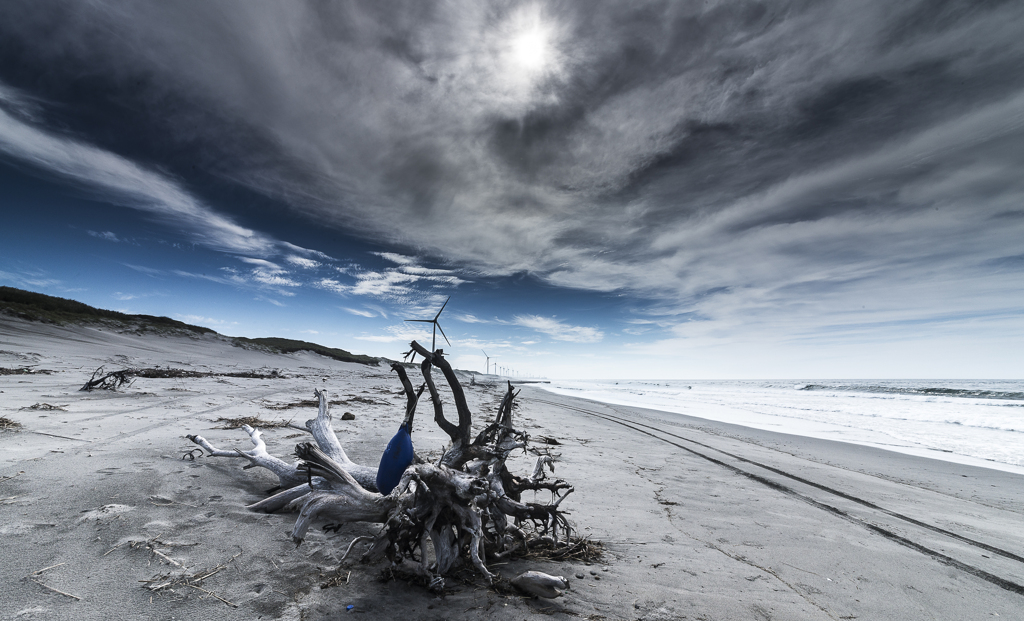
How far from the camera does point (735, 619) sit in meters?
2.75

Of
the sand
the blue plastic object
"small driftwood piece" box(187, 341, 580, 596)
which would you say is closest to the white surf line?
the sand

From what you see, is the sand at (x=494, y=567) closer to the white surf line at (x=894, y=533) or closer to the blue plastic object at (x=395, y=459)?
Answer: the white surf line at (x=894, y=533)

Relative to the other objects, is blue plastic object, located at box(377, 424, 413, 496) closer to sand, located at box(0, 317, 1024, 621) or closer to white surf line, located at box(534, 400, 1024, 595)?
sand, located at box(0, 317, 1024, 621)

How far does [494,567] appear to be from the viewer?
3.16 metres

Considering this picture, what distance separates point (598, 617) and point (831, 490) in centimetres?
654

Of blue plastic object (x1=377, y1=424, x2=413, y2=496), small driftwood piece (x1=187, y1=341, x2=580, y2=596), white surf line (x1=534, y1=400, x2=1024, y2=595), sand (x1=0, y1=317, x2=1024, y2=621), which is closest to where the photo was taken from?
sand (x1=0, y1=317, x2=1024, y2=621)

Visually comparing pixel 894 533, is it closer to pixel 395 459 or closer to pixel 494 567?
pixel 494 567

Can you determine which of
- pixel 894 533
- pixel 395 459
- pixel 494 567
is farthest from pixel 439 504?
pixel 894 533

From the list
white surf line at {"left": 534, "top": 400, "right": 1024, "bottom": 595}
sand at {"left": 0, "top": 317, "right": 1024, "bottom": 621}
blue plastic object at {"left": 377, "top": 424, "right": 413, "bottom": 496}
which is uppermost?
blue plastic object at {"left": 377, "top": 424, "right": 413, "bottom": 496}

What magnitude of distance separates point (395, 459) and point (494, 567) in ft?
4.04

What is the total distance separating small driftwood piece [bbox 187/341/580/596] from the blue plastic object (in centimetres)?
11

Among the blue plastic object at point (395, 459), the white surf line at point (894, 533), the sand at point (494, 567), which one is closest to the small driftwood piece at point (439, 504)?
the blue plastic object at point (395, 459)

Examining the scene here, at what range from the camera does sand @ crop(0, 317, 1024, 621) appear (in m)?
2.52

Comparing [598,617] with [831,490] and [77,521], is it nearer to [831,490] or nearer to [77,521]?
[77,521]
